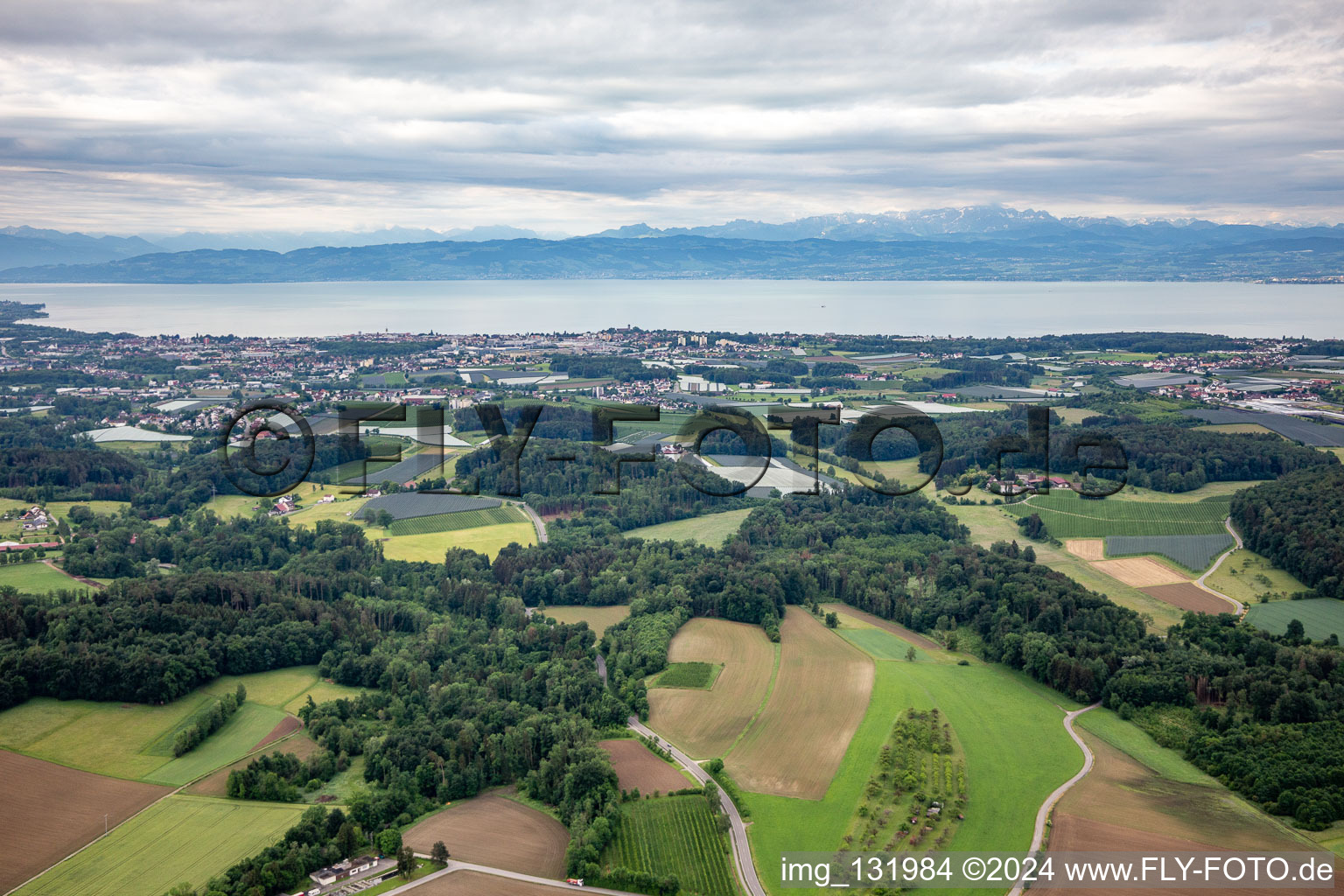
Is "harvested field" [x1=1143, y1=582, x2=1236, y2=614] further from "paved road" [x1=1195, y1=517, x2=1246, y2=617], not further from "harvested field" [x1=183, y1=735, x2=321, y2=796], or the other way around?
"harvested field" [x1=183, y1=735, x2=321, y2=796]

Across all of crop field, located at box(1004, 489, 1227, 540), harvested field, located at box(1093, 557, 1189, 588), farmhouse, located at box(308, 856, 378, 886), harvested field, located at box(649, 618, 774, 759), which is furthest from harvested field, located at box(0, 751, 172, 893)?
crop field, located at box(1004, 489, 1227, 540)

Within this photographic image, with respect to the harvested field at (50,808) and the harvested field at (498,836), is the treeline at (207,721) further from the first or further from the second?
the harvested field at (498,836)

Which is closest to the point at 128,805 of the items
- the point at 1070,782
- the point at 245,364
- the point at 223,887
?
the point at 223,887

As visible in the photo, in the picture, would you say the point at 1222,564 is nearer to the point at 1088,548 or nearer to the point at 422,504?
the point at 1088,548

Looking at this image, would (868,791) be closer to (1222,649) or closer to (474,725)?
(474,725)

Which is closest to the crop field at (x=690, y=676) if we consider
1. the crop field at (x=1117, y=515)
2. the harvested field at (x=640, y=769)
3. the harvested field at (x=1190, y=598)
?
the harvested field at (x=640, y=769)

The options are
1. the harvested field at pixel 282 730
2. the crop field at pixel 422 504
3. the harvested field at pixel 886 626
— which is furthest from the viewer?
the crop field at pixel 422 504
